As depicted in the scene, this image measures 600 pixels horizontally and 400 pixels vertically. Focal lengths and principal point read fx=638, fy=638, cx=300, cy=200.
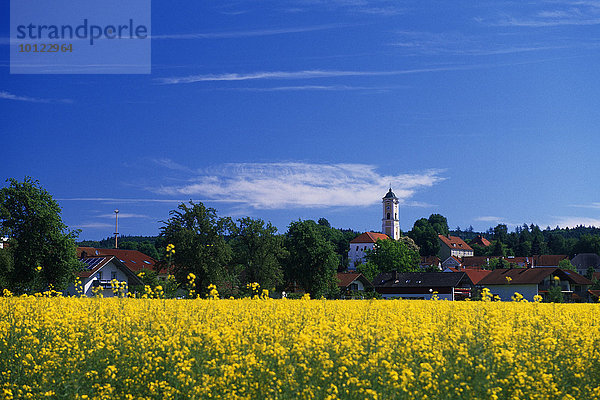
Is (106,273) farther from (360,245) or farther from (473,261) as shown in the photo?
(473,261)

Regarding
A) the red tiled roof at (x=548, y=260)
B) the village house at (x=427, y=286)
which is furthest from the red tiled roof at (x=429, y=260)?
the village house at (x=427, y=286)

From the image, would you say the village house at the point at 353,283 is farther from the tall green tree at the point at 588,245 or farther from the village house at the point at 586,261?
the tall green tree at the point at 588,245

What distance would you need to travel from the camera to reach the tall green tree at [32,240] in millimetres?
40750

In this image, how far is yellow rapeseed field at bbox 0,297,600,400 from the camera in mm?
9211

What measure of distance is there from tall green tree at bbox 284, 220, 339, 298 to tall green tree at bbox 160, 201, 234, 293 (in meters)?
16.0

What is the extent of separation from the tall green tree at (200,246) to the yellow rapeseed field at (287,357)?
105 feet

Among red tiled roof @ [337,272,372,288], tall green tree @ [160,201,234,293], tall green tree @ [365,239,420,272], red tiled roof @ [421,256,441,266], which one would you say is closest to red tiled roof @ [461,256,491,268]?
red tiled roof @ [421,256,441,266]

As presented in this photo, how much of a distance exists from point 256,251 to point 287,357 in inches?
1811

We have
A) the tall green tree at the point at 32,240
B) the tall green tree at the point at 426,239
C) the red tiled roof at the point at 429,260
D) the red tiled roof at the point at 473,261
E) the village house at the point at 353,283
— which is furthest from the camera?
the tall green tree at the point at 426,239

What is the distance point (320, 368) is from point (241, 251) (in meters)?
46.4

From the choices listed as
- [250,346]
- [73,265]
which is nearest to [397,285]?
[73,265]

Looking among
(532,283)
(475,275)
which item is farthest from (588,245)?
(532,283)

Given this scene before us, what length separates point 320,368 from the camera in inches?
370

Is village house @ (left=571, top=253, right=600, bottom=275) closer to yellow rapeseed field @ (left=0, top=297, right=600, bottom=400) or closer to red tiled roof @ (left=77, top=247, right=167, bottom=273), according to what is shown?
red tiled roof @ (left=77, top=247, right=167, bottom=273)
